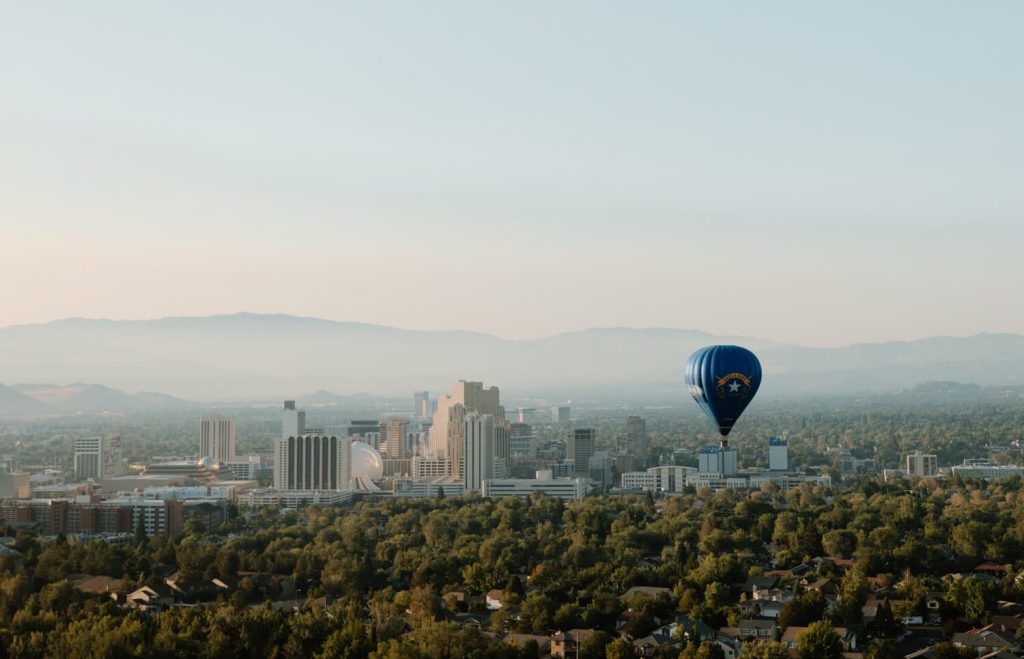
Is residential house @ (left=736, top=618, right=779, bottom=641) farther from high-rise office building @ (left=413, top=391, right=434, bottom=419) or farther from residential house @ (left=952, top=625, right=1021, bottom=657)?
high-rise office building @ (left=413, top=391, right=434, bottom=419)

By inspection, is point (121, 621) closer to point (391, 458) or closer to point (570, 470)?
point (570, 470)

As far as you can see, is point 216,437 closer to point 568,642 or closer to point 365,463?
point 365,463

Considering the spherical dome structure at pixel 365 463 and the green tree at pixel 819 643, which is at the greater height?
the spherical dome structure at pixel 365 463

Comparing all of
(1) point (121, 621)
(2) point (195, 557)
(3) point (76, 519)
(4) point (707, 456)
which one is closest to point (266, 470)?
(4) point (707, 456)

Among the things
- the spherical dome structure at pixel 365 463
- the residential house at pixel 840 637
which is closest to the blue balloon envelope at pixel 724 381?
the residential house at pixel 840 637

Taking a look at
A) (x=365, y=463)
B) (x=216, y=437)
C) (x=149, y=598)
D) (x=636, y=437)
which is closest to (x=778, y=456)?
(x=365, y=463)

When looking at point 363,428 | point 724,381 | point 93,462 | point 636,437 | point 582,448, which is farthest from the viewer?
point 363,428

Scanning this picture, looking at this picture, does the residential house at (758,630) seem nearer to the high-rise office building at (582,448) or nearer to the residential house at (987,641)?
the residential house at (987,641)
